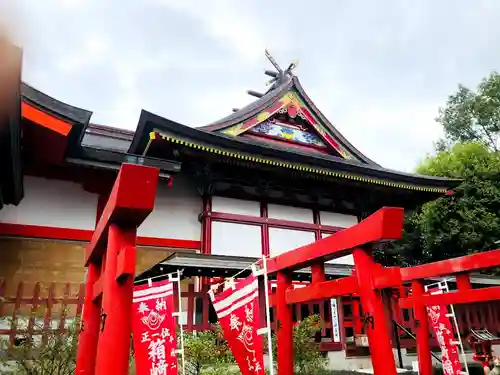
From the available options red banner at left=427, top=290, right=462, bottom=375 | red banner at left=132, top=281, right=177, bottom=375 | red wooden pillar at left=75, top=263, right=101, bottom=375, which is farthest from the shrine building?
red wooden pillar at left=75, top=263, right=101, bottom=375

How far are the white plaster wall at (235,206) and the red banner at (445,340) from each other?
16.5ft

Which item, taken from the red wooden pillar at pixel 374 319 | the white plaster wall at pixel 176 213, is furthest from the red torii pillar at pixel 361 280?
the white plaster wall at pixel 176 213

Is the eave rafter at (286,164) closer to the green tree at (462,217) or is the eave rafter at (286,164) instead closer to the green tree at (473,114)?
the green tree at (462,217)

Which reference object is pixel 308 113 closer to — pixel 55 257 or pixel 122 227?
pixel 55 257

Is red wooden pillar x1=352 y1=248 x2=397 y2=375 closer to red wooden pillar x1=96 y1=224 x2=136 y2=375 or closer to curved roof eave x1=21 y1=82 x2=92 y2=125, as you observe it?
red wooden pillar x1=96 y1=224 x2=136 y2=375

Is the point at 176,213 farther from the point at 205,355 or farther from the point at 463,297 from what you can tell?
the point at 463,297

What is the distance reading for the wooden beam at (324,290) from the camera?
4965mm

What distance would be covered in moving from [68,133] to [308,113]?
322 inches

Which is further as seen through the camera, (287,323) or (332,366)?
(332,366)

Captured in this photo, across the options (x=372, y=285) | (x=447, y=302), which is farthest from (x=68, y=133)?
(x=447, y=302)

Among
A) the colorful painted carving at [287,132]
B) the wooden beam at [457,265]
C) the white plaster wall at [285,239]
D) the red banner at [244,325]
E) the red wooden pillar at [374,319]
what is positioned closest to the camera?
the red wooden pillar at [374,319]

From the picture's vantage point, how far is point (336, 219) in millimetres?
12602

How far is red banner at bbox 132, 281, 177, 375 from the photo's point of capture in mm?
5152

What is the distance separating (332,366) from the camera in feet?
28.0
